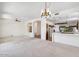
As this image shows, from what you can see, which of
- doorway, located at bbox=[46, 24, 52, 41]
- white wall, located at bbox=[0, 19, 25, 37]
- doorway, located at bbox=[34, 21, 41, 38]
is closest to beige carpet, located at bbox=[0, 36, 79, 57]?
white wall, located at bbox=[0, 19, 25, 37]

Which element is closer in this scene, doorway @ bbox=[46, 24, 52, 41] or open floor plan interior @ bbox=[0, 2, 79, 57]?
open floor plan interior @ bbox=[0, 2, 79, 57]

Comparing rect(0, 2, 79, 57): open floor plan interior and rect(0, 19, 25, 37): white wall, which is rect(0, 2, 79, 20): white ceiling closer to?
rect(0, 2, 79, 57): open floor plan interior

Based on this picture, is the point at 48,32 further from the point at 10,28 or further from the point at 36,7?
the point at 36,7

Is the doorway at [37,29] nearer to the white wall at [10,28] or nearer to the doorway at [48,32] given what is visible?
the doorway at [48,32]

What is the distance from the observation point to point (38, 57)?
456cm

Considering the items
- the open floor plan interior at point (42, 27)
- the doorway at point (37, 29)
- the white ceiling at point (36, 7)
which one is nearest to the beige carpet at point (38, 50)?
the open floor plan interior at point (42, 27)

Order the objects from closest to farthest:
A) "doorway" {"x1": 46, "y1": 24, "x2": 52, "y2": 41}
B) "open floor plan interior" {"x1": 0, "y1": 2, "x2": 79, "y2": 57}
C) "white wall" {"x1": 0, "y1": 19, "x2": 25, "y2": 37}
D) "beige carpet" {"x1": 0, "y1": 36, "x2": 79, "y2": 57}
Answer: "beige carpet" {"x1": 0, "y1": 36, "x2": 79, "y2": 57} → "open floor plan interior" {"x1": 0, "y1": 2, "x2": 79, "y2": 57} → "white wall" {"x1": 0, "y1": 19, "x2": 25, "y2": 37} → "doorway" {"x1": 46, "y1": 24, "x2": 52, "y2": 41}

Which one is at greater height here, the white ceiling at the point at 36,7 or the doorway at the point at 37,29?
the white ceiling at the point at 36,7

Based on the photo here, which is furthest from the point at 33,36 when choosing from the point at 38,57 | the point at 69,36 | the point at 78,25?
the point at 38,57

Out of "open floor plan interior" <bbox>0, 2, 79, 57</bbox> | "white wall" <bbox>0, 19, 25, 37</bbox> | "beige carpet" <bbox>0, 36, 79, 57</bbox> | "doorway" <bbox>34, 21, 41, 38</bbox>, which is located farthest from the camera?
"doorway" <bbox>34, 21, 41, 38</bbox>

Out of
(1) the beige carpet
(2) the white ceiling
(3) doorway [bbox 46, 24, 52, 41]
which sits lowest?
(1) the beige carpet

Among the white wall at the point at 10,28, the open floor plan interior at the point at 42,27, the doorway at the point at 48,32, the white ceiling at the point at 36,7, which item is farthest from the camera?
the doorway at the point at 48,32

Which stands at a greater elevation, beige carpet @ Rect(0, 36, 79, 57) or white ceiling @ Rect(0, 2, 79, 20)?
white ceiling @ Rect(0, 2, 79, 20)

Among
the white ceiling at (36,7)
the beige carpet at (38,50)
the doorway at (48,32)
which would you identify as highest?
the white ceiling at (36,7)
